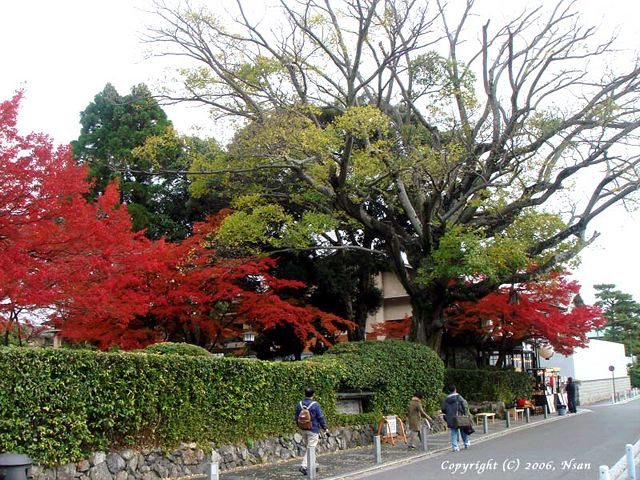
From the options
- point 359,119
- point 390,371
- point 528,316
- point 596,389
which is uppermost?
point 359,119

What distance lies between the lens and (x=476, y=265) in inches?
739

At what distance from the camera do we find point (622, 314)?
6806 centimetres

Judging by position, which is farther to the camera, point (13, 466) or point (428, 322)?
point (428, 322)

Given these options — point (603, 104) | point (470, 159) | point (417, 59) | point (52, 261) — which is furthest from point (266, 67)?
point (603, 104)

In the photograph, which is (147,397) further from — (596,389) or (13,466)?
(596,389)

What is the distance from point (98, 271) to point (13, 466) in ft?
32.1

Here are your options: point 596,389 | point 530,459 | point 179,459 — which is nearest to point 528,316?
point 530,459

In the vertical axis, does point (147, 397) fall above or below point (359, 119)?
below

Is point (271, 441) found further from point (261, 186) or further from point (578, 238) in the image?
point (578, 238)

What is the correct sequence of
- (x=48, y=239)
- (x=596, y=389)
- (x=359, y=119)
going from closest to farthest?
(x=48, y=239)
(x=359, y=119)
(x=596, y=389)

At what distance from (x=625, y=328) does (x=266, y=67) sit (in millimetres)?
61239

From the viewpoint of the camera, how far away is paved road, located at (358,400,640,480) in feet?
38.5

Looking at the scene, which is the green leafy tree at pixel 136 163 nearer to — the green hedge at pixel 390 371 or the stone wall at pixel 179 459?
the green hedge at pixel 390 371

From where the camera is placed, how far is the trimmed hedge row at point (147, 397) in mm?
9664
